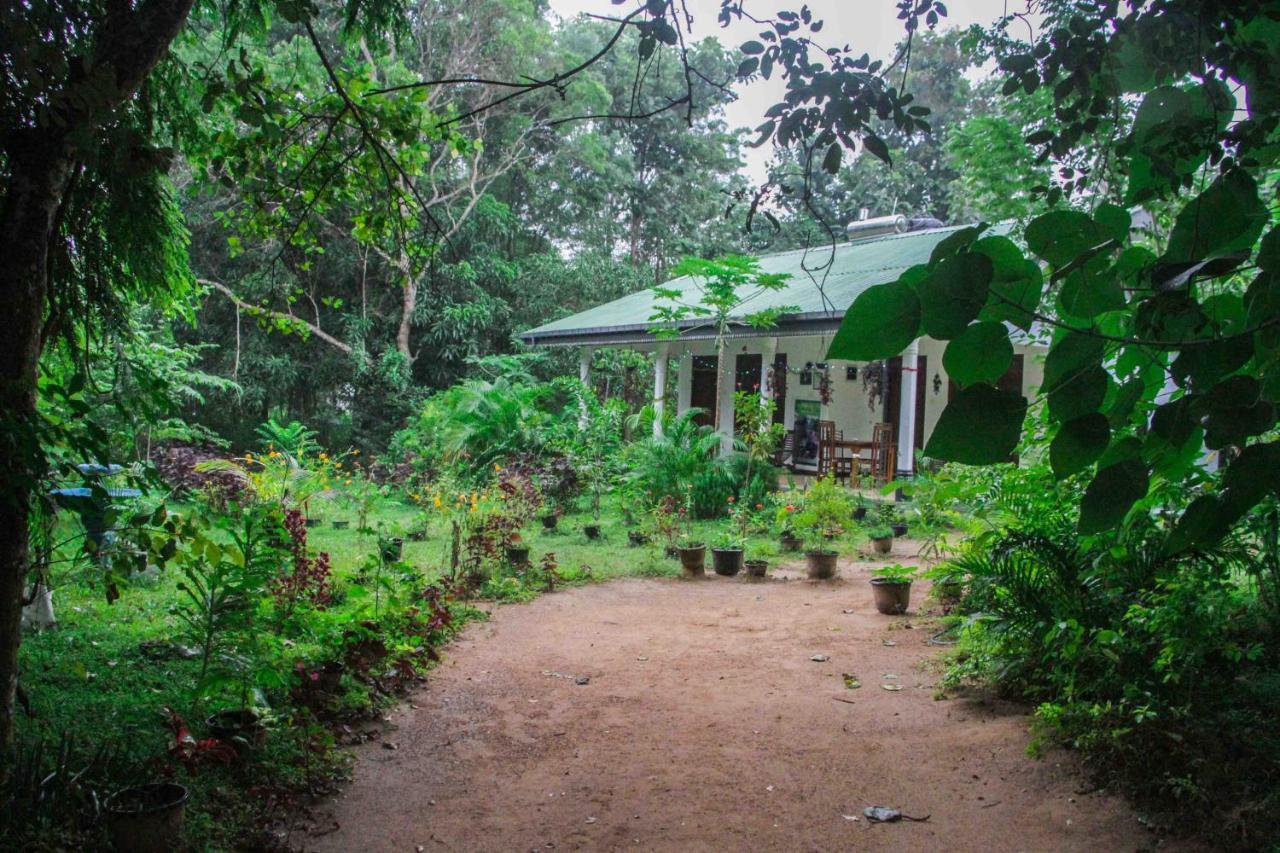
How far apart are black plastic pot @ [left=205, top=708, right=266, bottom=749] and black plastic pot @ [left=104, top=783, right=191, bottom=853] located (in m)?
0.63

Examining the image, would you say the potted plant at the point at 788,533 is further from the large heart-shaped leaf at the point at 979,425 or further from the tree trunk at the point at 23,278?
the large heart-shaped leaf at the point at 979,425

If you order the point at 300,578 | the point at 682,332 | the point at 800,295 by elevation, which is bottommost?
the point at 300,578

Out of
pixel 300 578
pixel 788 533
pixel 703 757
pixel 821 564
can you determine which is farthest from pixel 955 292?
pixel 788 533

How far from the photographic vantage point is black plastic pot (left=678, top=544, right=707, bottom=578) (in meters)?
8.48

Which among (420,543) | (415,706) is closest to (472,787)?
(415,706)

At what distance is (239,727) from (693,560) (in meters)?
5.46

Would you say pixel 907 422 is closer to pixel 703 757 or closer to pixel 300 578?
pixel 703 757

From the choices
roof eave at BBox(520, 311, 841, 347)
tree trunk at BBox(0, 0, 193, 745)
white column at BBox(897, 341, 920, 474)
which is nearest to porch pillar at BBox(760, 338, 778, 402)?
roof eave at BBox(520, 311, 841, 347)

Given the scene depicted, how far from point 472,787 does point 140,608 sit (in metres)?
3.36

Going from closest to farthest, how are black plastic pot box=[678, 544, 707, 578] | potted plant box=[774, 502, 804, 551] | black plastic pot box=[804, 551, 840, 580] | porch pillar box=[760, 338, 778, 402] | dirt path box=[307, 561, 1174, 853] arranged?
dirt path box=[307, 561, 1174, 853] < black plastic pot box=[804, 551, 840, 580] < black plastic pot box=[678, 544, 707, 578] < potted plant box=[774, 502, 804, 551] < porch pillar box=[760, 338, 778, 402]

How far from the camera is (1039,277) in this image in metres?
0.65

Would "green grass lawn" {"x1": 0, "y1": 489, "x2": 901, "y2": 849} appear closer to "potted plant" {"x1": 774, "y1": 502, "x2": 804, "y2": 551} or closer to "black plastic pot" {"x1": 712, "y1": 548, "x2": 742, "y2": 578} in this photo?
"black plastic pot" {"x1": 712, "y1": 548, "x2": 742, "y2": 578}

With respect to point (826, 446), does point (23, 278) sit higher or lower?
higher

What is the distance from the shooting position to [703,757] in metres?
4.09
